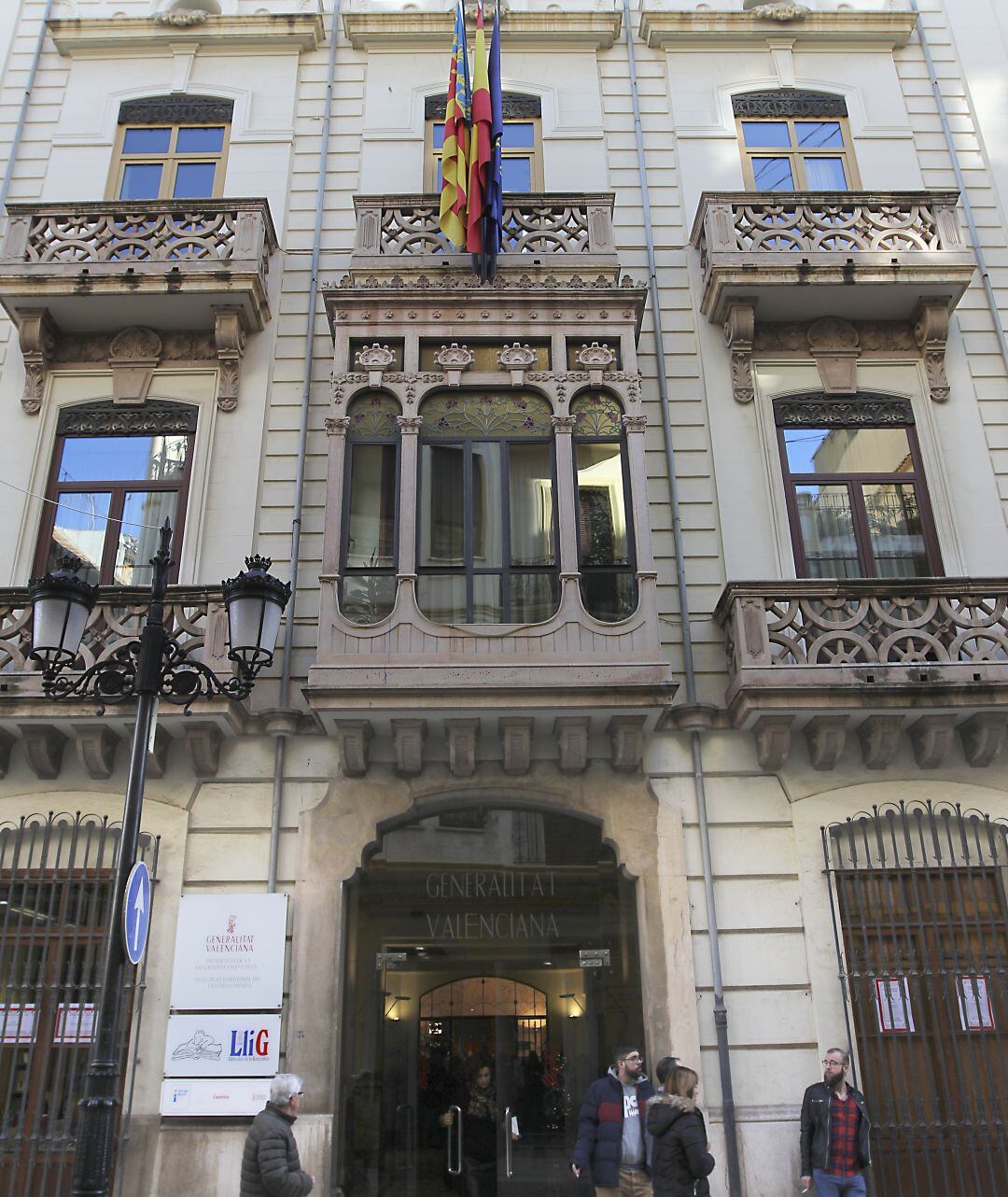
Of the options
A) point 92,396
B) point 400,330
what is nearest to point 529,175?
point 400,330

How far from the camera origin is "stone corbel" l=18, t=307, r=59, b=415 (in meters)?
11.7

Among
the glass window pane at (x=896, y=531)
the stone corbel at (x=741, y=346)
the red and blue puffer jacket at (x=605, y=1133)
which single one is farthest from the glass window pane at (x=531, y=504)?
the red and blue puffer jacket at (x=605, y=1133)

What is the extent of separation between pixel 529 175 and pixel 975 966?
11.0m

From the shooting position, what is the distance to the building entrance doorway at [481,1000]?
9.41 metres

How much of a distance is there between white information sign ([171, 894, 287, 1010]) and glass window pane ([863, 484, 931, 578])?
7352 millimetres

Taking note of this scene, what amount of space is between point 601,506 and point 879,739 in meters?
3.61

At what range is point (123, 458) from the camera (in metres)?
11.7

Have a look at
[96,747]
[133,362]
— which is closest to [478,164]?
[133,362]

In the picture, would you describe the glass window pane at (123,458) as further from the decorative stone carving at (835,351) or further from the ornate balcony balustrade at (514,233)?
the decorative stone carving at (835,351)

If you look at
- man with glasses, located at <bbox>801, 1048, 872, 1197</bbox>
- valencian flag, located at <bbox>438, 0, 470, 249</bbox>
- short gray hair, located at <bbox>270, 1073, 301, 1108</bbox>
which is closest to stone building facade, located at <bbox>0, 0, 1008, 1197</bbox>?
valencian flag, located at <bbox>438, 0, 470, 249</bbox>

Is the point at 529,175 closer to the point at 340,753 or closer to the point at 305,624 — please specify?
the point at 305,624

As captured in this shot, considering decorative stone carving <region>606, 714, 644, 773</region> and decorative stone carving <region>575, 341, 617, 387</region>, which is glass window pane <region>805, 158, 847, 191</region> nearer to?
decorative stone carving <region>575, 341, 617, 387</region>

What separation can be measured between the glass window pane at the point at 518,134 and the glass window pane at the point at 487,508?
5741 millimetres

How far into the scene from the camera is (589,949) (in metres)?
10.0
